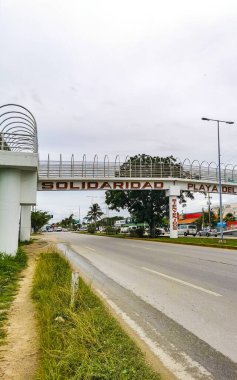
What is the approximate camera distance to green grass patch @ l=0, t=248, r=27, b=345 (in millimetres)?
6525

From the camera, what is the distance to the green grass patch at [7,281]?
653 centimetres

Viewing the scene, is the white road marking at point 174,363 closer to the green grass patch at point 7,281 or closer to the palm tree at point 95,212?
the green grass patch at point 7,281

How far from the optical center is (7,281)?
1006 centimetres

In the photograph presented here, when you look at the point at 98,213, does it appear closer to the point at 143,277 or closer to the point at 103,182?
the point at 103,182

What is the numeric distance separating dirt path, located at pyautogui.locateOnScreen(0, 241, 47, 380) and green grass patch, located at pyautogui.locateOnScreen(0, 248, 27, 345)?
110 mm

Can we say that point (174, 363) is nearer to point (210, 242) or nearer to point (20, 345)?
point (20, 345)

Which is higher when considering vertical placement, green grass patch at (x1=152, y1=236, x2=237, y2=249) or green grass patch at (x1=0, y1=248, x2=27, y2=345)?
green grass patch at (x1=152, y1=236, x2=237, y2=249)

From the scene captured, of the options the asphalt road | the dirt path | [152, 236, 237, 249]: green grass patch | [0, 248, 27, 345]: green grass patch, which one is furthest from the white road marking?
[152, 236, 237, 249]: green grass patch

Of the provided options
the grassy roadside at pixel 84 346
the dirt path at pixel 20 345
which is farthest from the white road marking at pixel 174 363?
the dirt path at pixel 20 345

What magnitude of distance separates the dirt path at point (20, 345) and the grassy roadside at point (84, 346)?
166 mm

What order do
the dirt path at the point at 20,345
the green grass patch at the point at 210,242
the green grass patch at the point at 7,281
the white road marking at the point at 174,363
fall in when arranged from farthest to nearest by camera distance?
1. the green grass patch at the point at 210,242
2. the green grass patch at the point at 7,281
3. the dirt path at the point at 20,345
4. the white road marking at the point at 174,363

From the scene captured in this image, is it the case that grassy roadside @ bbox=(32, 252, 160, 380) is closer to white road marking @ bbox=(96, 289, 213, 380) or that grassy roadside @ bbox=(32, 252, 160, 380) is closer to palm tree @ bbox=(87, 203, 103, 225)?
white road marking @ bbox=(96, 289, 213, 380)

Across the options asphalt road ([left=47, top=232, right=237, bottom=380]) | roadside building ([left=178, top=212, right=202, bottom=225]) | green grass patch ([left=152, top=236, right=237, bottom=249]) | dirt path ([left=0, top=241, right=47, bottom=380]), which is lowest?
dirt path ([left=0, top=241, right=47, bottom=380])

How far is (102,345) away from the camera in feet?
14.1
